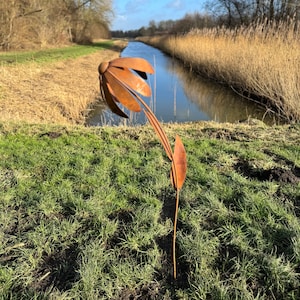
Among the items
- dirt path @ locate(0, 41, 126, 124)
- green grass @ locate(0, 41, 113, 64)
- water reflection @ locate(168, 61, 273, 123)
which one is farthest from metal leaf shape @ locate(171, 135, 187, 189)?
green grass @ locate(0, 41, 113, 64)

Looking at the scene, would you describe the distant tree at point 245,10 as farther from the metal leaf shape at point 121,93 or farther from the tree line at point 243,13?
the metal leaf shape at point 121,93

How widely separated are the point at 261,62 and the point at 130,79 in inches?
313

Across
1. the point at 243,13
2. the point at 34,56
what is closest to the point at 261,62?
the point at 34,56

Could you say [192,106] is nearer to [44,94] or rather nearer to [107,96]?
[44,94]

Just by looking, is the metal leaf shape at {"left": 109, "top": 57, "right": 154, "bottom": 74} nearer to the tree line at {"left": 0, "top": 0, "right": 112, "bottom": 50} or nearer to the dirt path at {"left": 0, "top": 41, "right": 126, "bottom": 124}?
the dirt path at {"left": 0, "top": 41, "right": 126, "bottom": 124}

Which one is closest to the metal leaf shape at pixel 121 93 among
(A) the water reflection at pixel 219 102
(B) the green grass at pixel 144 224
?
(B) the green grass at pixel 144 224

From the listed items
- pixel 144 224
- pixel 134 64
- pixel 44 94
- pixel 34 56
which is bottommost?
pixel 144 224

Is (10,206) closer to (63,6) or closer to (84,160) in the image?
(84,160)

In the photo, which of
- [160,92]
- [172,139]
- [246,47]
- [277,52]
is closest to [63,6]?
[160,92]

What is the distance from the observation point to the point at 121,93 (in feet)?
4.43

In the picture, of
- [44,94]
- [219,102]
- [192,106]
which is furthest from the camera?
[219,102]

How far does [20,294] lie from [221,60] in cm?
1186

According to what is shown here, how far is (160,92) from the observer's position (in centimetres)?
1197

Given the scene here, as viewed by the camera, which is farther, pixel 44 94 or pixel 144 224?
pixel 44 94
